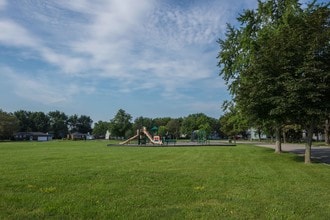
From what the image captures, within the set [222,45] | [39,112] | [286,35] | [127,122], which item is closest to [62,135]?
[39,112]

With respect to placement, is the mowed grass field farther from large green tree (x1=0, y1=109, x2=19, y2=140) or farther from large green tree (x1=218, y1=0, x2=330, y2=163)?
large green tree (x1=0, y1=109, x2=19, y2=140)

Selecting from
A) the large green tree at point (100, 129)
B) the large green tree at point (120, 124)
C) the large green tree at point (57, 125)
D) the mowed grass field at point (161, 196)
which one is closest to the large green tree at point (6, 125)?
the large green tree at point (120, 124)

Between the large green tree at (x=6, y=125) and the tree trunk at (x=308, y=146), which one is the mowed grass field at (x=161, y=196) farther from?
the large green tree at (x=6, y=125)

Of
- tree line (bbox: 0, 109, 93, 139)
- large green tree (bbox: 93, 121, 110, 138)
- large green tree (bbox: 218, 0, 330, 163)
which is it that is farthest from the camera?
tree line (bbox: 0, 109, 93, 139)

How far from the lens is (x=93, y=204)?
28.2ft

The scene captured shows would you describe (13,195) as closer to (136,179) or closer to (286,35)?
(136,179)

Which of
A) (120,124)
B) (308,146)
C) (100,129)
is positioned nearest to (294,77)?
(308,146)

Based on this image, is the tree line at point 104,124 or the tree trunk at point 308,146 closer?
the tree trunk at point 308,146

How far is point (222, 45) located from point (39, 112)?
155 meters

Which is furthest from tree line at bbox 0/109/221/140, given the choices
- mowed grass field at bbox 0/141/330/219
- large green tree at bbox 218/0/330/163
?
mowed grass field at bbox 0/141/330/219

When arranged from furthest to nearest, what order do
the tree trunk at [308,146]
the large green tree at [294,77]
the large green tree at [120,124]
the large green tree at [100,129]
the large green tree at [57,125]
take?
the large green tree at [57,125] < the large green tree at [100,129] < the large green tree at [120,124] < the tree trunk at [308,146] < the large green tree at [294,77]

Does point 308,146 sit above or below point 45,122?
below

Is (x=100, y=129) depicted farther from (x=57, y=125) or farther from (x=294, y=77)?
(x=294, y=77)

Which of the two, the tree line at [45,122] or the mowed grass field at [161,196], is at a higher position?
the tree line at [45,122]
